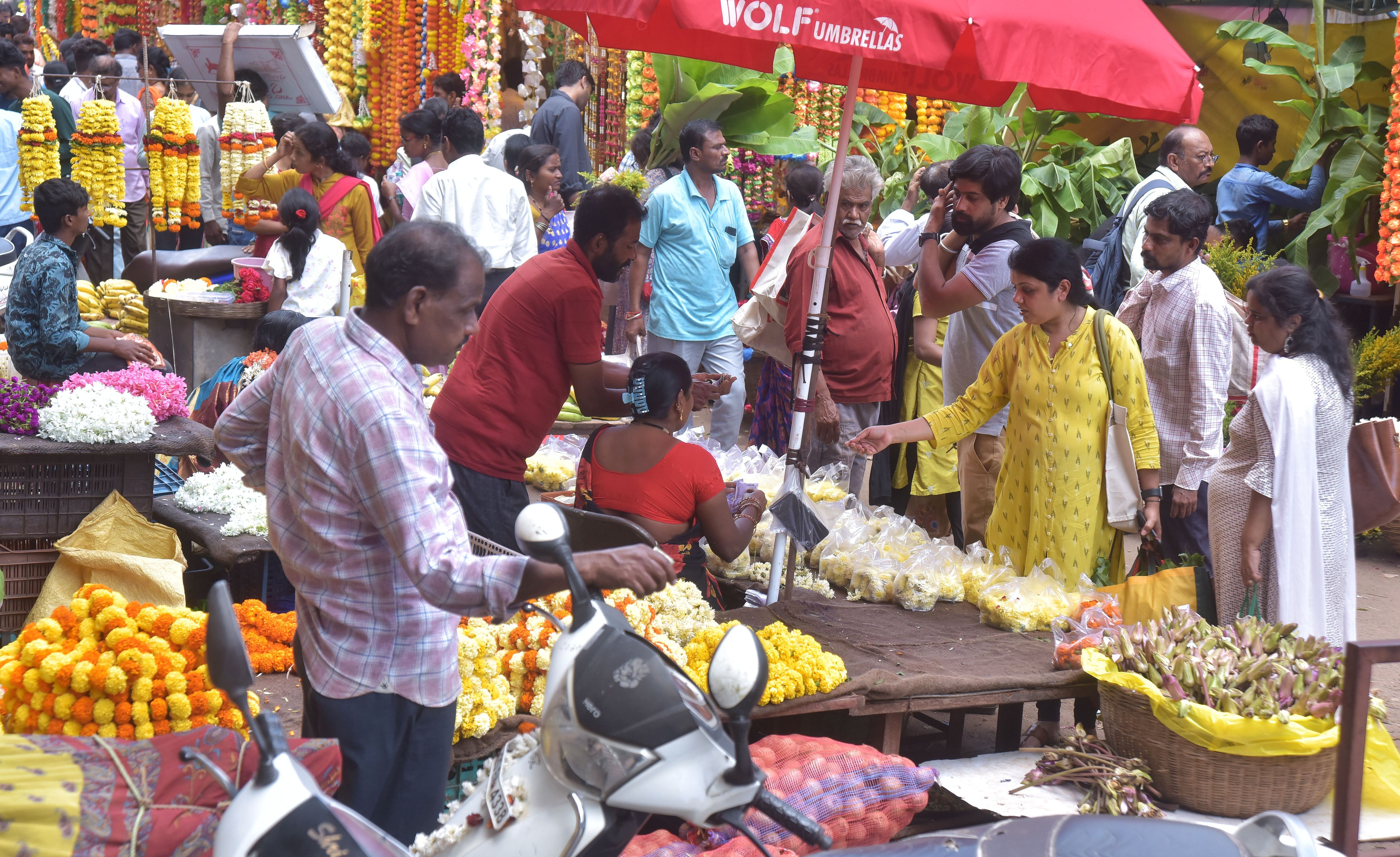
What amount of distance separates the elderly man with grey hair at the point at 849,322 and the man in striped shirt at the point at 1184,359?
130 centimetres

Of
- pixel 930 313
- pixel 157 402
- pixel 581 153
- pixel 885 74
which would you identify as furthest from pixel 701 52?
pixel 581 153

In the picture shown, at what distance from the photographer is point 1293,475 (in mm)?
3941

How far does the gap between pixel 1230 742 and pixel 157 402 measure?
Result: 13.4 feet

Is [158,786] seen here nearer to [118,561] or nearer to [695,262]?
[118,561]

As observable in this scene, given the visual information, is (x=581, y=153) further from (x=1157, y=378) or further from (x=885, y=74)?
(x=1157, y=378)

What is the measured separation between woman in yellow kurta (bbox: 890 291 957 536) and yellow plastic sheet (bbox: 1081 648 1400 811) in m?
2.65

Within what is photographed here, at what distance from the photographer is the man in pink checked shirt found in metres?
2.01

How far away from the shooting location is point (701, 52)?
493 cm

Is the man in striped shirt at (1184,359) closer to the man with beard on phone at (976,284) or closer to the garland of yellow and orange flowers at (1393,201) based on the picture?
the man with beard on phone at (976,284)

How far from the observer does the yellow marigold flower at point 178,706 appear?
110 inches

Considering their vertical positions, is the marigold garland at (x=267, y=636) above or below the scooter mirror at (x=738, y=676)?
below

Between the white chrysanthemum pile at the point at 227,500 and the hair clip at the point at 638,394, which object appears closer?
the hair clip at the point at 638,394

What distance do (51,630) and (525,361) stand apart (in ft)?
5.21

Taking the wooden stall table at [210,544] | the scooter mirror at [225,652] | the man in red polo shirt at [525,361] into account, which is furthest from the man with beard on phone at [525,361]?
the scooter mirror at [225,652]
